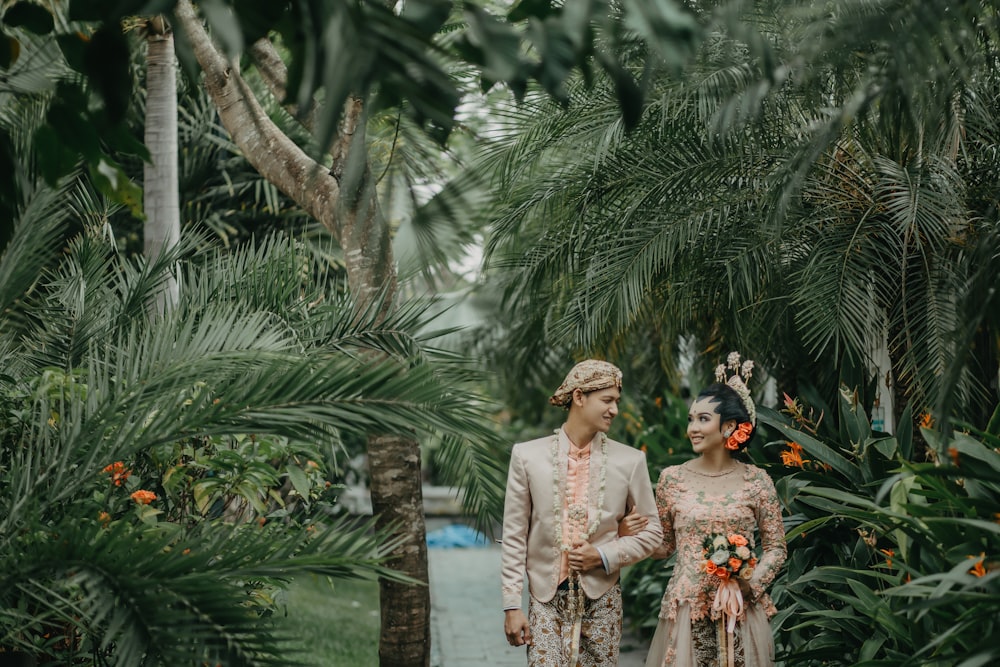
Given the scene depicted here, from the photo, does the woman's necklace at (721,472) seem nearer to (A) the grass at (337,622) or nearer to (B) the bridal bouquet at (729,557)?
(B) the bridal bouquet at (729,557)

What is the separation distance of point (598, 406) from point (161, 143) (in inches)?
144

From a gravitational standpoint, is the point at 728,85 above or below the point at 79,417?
above

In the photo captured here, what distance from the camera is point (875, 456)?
17.3ft

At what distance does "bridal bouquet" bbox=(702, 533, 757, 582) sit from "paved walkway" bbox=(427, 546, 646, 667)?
347cm

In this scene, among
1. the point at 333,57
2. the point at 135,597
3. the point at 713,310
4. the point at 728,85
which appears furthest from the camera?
the point at 713,310

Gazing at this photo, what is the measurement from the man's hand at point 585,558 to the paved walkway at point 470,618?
11.4ft

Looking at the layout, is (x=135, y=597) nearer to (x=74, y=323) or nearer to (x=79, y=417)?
(x=79, y=417)

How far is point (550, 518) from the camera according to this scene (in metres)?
4.59

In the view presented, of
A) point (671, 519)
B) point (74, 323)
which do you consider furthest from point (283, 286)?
point (671, 519)

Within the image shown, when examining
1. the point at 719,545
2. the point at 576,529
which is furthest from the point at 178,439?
the point at 719,545

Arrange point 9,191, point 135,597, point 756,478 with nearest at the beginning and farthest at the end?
point 9,191 < point 135,597 < point 756,478

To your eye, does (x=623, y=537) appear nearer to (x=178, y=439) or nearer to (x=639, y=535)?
(x=639, y=535)

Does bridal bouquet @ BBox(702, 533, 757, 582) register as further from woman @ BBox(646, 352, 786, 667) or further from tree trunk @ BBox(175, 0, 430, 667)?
tree trunk @ BBox(175, 0, 430, 667)

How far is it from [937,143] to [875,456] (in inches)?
65.2
